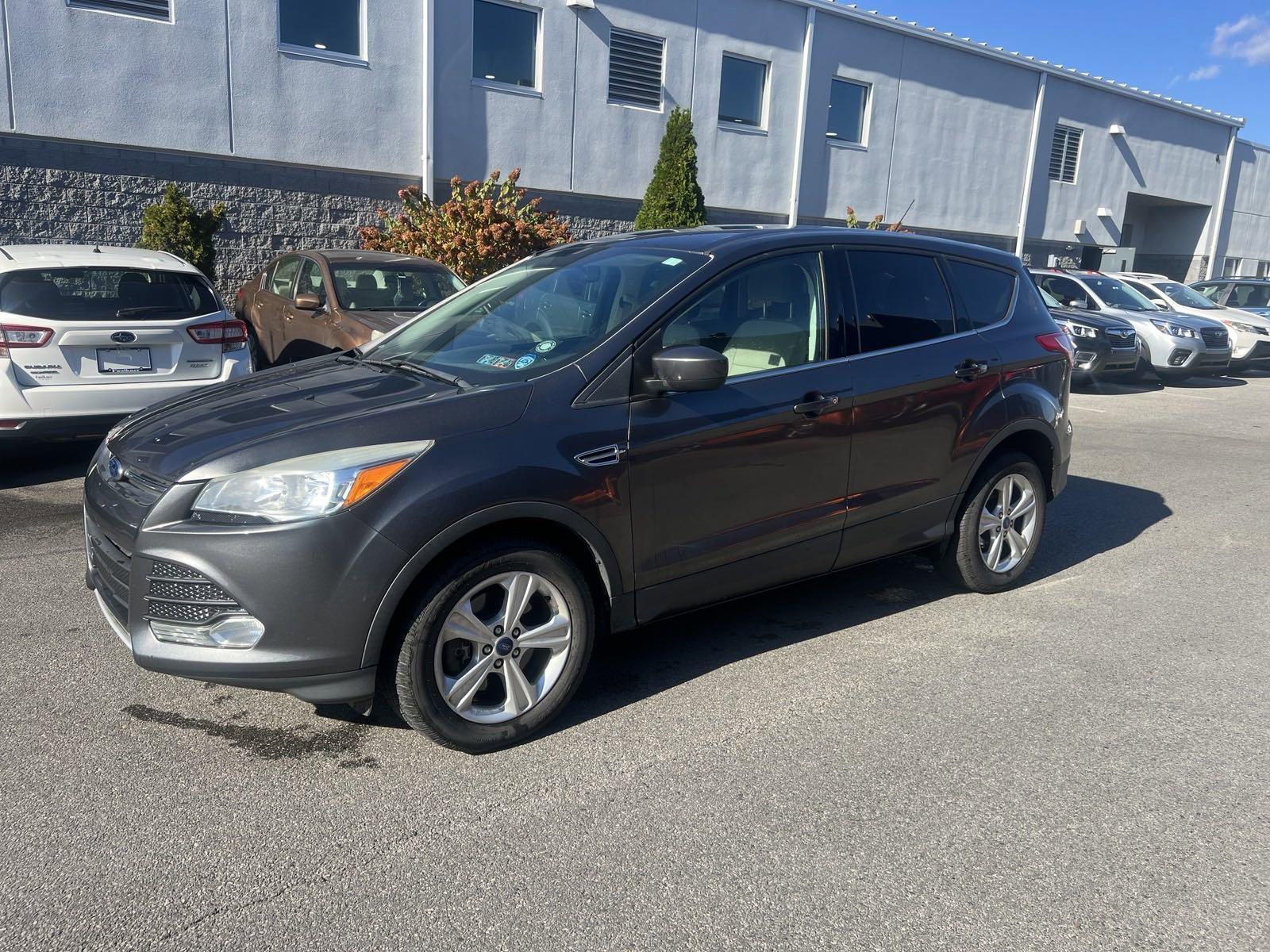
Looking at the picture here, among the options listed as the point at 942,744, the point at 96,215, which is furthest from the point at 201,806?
the point at 96,215

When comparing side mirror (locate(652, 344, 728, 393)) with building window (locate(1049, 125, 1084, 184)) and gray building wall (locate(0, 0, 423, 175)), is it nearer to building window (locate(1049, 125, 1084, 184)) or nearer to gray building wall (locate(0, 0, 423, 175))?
gray building wall (locate(0, 0, 423, 175))

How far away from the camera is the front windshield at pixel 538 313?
13.0 ft

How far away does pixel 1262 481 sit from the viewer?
8.71m

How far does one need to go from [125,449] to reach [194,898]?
5.80 ft

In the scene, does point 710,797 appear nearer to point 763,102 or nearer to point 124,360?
point 124,360

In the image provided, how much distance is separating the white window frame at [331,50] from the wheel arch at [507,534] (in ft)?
39.7

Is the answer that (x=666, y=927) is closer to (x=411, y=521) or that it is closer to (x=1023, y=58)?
(x=411, y=521)

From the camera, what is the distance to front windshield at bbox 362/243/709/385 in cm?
395

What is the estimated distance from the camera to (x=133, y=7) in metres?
12.3

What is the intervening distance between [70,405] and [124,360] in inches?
17.3

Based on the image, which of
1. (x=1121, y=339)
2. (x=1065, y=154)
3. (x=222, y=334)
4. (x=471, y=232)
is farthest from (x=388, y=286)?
(x=1065, y=154)

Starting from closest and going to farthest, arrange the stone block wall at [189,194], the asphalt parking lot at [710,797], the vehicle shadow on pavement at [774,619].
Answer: the asphalt parking lot at [710,797]
the vehicle shadow on pavement at [774,619]
the stone block wall at [189,194]

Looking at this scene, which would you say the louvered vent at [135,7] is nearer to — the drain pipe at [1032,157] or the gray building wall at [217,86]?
the gray building wall at [217,86]

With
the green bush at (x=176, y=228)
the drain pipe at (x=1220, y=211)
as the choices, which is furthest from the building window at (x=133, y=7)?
the drain pipe at (x=1220, y=211)
